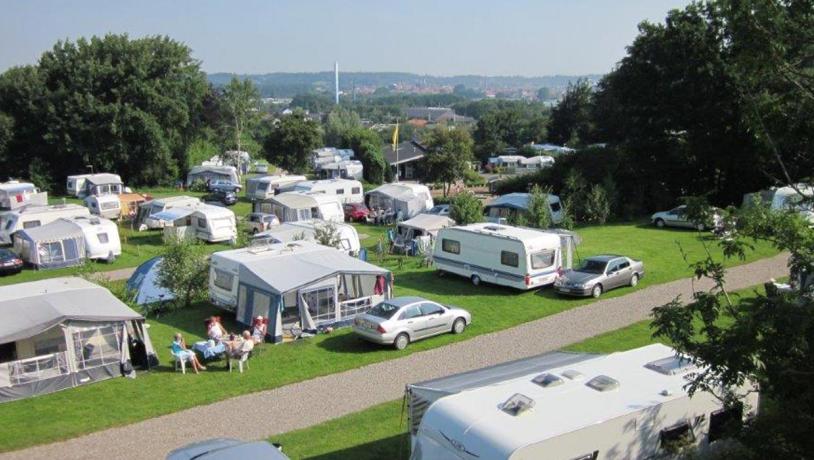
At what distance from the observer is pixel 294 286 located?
16.7m

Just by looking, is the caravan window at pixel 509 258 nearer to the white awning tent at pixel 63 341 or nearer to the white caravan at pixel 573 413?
the white awning tent at pixel 63 341

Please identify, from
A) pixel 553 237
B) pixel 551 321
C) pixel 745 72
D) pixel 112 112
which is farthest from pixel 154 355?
pixel 112 112

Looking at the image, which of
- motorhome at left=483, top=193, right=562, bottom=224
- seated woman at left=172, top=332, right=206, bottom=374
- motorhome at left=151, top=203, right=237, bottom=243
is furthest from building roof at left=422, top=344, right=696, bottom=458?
motorhome at left=151, top=203, right=237, bottom=243

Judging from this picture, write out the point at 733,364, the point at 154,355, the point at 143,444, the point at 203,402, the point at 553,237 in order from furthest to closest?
the point at 553,237
the point at 154,355
the point at 203,402
the point at 143,444
the point at 733,364

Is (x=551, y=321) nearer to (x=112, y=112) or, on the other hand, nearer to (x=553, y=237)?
(x=553, y=237)

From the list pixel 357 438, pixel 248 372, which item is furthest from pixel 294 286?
pixel 357 438

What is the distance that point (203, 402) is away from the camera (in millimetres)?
13367

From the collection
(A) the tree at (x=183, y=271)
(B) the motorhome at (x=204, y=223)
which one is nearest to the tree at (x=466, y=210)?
(B) the motorhome at (x=204, y=223)

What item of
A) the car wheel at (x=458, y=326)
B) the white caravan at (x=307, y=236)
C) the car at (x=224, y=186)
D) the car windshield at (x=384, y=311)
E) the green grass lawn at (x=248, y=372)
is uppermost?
the car windshield at (x=384, y=311)

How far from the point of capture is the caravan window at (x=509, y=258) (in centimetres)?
2033

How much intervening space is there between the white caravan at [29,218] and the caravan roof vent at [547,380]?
26.4m

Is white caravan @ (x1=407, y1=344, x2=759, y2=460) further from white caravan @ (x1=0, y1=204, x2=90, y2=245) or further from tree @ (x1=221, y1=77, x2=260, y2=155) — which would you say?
tree @ (x1=221, y1=77, x2=260, y2=155)

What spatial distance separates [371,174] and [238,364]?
153 ft

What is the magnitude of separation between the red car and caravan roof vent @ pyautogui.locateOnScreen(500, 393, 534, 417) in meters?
29.8
